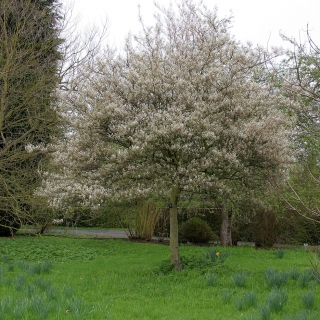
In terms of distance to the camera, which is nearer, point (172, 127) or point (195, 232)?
point (172, 127)

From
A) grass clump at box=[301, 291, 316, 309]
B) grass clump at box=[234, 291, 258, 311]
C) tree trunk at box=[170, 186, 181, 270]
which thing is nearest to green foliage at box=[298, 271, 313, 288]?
grass clump at box=[301, 291, 316, 309]

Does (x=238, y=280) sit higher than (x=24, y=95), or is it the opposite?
(x=24, y=95)

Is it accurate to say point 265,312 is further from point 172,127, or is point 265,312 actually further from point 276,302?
point 172,127

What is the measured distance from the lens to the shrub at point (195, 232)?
16.4m

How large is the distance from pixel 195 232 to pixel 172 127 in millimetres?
10091

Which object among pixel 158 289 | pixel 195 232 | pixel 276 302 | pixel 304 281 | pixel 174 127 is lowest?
pixel 158 289

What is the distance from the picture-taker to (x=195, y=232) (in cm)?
1634

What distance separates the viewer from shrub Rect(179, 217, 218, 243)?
1638 centimetres

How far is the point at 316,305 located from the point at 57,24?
15.4 metres

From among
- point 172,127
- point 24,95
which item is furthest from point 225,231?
point 172,127

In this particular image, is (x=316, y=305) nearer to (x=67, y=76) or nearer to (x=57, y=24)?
(x=67, y=76)

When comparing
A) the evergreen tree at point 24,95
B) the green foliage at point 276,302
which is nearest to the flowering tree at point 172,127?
the green foliage at point 276,302

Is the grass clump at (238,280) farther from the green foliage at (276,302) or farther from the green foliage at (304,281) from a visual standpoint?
the green foliage at (276,302)

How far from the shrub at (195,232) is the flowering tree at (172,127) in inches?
314
